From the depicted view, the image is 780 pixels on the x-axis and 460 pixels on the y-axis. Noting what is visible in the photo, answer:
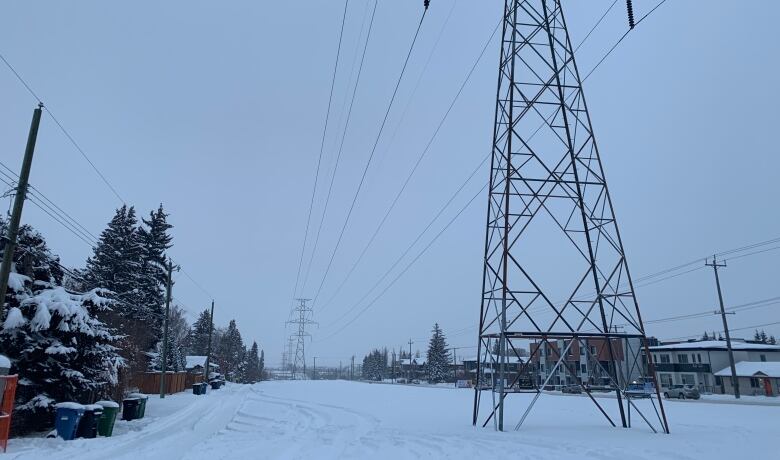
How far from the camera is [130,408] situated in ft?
63.8

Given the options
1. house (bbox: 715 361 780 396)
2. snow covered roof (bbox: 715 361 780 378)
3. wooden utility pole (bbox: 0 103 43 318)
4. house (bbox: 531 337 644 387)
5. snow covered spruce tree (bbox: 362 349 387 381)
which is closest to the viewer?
wooden utility pole (bbox: 0 103 43 318)

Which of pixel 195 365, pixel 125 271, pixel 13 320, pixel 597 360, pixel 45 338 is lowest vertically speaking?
Result: pixel 597 360

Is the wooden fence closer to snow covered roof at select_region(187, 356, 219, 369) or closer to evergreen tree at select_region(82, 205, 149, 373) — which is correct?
evergreen tree at select_region(82, 205, 149, 373)

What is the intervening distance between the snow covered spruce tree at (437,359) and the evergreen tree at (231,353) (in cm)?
3332

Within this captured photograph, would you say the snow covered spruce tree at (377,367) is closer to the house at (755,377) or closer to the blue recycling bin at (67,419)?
the house at (755,377)

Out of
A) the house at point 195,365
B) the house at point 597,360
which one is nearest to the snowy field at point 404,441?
the house at point 597,360

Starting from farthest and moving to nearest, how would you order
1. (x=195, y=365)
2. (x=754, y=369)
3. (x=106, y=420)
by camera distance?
(x=195, y=365) → (x=754, y=369) → (x=106, y=420)

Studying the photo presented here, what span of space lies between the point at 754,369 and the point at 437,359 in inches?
1742

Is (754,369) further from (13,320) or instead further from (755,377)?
(13,320)

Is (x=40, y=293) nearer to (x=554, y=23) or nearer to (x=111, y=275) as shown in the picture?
(x=554, y=23)

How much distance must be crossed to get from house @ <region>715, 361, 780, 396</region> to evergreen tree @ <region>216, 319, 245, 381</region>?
68.8 m

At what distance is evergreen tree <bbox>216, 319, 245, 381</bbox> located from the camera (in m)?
83.8

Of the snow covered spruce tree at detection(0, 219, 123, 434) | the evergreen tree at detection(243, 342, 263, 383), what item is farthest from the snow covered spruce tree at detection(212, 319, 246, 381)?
the snow covered spruce tree at detection(0, 219, 123, 434)

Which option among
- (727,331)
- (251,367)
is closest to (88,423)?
(727,331)
